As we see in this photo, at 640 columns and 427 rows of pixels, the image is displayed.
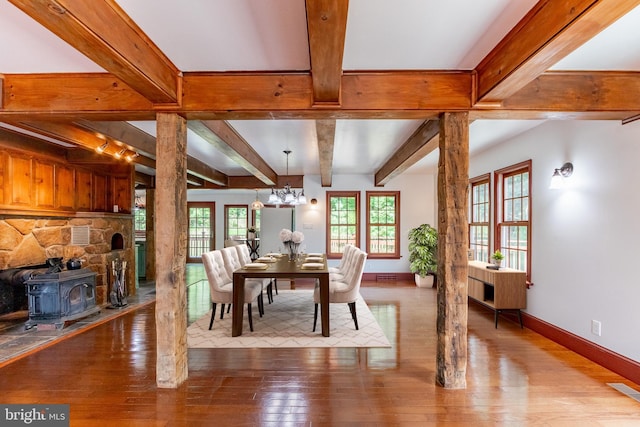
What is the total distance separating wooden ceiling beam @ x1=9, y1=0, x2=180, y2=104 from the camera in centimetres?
142

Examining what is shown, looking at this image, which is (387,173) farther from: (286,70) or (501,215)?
(286,70)

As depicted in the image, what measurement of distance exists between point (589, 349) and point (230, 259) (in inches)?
170

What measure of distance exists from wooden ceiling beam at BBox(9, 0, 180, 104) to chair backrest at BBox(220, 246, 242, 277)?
265 cm

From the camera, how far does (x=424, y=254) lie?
655 cm

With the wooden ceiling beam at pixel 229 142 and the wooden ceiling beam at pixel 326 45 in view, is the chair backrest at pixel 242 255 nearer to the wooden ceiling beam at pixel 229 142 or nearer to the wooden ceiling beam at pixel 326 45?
the wooden ceiling beam at pixel 229 142

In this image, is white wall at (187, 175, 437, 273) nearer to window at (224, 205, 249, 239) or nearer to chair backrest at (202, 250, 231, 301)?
chair backrest at (202, 250, 231, 301)

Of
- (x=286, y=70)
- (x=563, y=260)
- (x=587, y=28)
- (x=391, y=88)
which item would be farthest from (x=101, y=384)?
(x=563, y=260)

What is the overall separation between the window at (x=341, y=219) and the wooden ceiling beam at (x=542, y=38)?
5.14 m

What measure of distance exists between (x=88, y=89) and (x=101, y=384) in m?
2.41

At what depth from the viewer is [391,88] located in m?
2.50

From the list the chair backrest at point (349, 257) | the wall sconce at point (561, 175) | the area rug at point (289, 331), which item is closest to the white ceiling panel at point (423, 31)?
the wall sconce at point (561, 175)

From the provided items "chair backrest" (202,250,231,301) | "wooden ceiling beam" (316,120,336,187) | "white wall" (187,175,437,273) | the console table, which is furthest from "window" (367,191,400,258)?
"chair backrest" (202,250,231,301)

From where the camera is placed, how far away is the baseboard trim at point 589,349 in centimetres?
270

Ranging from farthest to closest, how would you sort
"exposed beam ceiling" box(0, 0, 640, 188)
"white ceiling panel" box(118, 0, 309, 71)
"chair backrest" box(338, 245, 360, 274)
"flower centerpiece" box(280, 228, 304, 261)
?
1. "flower centerpiece" box(280, 228, 304, 261)
2. "chair backrest" box(338, 245, 360, 274)
3. "exposed beam ceiling" box(0, 0, 640, 188)
4. "white ceiling panel" box(118, 0, 309, 71)
